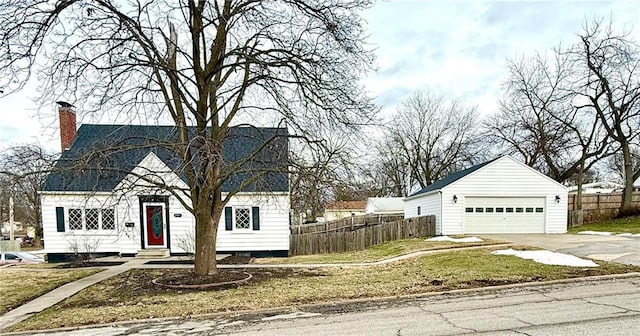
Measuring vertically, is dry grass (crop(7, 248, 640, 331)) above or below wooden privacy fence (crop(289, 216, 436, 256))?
above

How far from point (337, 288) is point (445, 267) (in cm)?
367

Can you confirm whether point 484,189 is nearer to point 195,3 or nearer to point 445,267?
point 445,267

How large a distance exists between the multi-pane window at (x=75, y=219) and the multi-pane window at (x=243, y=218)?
6.50m

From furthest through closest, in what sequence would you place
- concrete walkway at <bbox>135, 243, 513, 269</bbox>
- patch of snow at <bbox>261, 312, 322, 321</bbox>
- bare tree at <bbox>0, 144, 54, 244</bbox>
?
concrete walkway at <bbox>135, 243, 513, 269</bbox>
bare tree at <bbox>0, 144, 54, 244</bbox>
patch of snow at <bbox>261, 312, 322, 321</bbox>

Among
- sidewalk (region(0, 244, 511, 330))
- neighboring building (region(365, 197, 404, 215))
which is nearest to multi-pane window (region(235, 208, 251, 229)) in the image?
sidewalk (region(0, 244, 511, 330))

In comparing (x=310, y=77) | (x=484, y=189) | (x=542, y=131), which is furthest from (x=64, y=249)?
(x=542, y=131)

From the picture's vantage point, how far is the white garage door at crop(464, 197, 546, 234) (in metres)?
20.2

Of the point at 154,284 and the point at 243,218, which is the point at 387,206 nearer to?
the point at 243,218

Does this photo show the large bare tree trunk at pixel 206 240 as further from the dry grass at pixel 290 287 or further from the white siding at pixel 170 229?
the white siding at pixel 170 229

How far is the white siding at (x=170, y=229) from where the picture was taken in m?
16.7

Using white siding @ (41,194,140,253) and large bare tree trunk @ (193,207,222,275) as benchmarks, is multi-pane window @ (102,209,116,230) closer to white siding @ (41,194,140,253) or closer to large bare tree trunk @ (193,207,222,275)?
white siding @ (41,194,140,253)

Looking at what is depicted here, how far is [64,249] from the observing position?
16844mm

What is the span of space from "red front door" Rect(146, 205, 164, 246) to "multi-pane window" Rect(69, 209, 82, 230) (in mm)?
2706

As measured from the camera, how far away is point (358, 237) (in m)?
19.4
